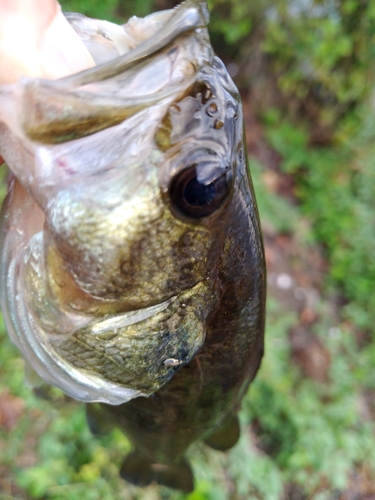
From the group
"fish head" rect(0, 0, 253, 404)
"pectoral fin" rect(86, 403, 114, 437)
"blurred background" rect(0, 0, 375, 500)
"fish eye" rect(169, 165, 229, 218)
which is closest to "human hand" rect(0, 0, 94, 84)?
"fish head" rect(0, 0, 253, 404)

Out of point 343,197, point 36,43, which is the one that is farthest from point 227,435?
point 343,197

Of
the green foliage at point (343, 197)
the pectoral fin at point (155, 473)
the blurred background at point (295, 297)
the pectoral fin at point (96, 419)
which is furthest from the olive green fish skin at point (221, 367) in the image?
the green foliage at point (343, 197)

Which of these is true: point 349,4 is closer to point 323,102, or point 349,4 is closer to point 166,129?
point 323,102

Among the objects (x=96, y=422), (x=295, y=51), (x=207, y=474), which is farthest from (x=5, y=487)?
(x=295, y=51)

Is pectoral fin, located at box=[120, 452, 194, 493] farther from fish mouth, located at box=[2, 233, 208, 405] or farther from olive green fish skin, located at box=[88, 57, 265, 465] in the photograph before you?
fish mouth, located at box=[2, 233, 208, 405]

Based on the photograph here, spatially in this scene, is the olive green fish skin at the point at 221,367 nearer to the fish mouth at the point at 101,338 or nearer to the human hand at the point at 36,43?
the fish mouth at the point at 101,338

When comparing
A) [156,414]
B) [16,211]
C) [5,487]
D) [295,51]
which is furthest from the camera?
[295,51]
